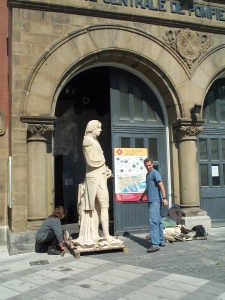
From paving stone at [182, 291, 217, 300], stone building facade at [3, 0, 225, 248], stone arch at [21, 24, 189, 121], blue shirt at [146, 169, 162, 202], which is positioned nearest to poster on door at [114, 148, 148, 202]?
stone building facade at [3, 0, 225, 248]

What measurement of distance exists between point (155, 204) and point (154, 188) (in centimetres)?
34

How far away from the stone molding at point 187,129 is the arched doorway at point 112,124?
0.61 metres

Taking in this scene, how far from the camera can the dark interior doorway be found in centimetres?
1150

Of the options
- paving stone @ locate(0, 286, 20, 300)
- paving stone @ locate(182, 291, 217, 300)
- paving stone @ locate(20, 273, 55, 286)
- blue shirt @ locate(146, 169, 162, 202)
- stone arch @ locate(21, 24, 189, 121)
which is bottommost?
paving stone @ locate(0, 286, 20, 300)

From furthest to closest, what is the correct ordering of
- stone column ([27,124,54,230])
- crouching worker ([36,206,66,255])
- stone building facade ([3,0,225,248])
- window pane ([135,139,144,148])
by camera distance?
window pane ([135,139,144,148])
stone building facade ([3,0,225,248])
stone column ([27,124,54,230])
crouching worker ([36,206,66,255])

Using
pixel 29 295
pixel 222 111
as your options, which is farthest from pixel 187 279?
pixel 222 111

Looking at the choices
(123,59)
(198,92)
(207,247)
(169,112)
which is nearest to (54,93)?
(123,59)

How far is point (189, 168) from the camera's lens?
914 centimetres

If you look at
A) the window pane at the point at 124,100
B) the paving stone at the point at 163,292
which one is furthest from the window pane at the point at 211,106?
the paving stone at the point at 163,292

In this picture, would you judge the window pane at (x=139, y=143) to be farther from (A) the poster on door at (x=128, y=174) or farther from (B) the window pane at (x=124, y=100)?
(B) the window pane at (x=124, y=100)

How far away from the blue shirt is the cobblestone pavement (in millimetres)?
1078

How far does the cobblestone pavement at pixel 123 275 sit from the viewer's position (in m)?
4.41

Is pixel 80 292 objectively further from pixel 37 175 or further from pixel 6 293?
pixel 37 175

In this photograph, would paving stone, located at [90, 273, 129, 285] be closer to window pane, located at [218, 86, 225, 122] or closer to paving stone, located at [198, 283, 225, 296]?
paving stone, located at [198, 283, 225, 296]
